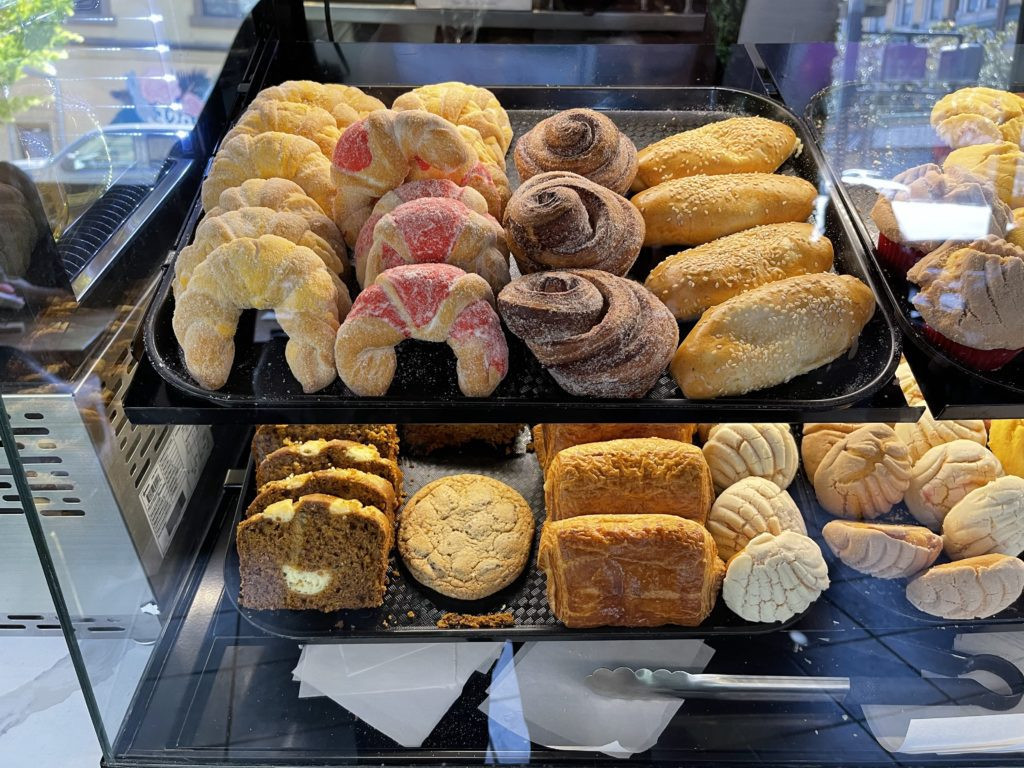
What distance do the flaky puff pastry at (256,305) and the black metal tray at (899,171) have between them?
0.88m

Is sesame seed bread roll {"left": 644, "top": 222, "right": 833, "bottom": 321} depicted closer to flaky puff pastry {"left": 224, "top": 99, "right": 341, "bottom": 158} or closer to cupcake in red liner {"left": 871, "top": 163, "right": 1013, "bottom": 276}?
cupcake in red liner {"left": 871, "top": 163, "right": 1013, "bottom": 276}

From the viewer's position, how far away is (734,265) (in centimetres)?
143

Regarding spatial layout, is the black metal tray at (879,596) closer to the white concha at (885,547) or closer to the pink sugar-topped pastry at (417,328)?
the white concha at (885,547)

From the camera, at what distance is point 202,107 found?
5.39 feet

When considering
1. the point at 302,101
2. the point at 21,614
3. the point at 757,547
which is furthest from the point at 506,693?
the point at 302,101

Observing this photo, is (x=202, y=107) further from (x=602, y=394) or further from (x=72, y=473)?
(x=602, y=394)

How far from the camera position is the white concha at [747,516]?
156 cm

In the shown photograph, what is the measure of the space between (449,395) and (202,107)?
833mm

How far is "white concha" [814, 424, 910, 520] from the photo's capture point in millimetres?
1592

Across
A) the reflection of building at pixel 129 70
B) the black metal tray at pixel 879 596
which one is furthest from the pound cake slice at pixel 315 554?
the black metal tray at pixel 879 596

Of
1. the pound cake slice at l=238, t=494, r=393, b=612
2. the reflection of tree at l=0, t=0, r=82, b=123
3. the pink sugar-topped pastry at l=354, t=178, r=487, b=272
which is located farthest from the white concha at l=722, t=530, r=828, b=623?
the reflection of tree at l=0, t=0, r=82, b=123

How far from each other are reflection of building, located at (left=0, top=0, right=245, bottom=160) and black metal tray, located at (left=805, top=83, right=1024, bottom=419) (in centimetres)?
121

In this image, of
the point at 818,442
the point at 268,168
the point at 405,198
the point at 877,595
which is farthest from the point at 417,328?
the point at 877,595

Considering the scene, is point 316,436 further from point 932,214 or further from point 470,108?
point 932,214
